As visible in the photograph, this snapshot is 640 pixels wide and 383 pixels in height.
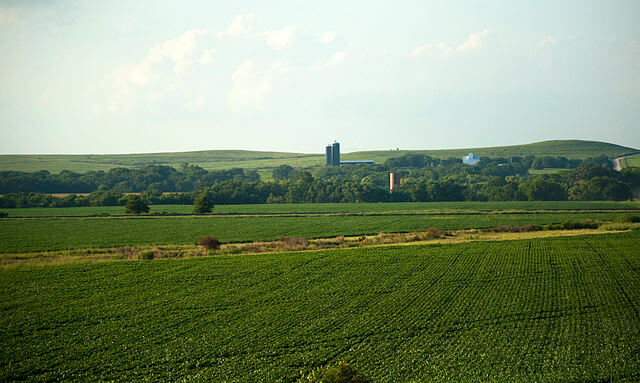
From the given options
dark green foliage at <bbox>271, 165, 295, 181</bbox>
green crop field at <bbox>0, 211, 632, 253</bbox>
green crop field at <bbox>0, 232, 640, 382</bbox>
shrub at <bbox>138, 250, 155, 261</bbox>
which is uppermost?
dark green foliage at <bbox>271, 165, 295, 181</bbox>

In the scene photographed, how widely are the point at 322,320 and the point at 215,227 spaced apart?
4998cm

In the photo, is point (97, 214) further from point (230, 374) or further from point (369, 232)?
point (230, 374)

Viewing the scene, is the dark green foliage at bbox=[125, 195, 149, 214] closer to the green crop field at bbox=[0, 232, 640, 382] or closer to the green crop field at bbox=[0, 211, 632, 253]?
the green crop field at bbox=[0, 211, 632, 253]

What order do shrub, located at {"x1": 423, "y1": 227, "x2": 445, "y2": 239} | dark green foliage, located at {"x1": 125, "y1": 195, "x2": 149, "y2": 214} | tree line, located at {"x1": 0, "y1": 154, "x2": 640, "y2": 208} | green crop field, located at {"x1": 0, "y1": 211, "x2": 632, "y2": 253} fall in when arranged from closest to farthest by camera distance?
1. green crop field, located at {"x1": 0, "y1": 211, "x2": 632, "y2": 253}
2. shrub, located at {"x1": 423, "y1": 227, "x2": 445, "y2": 239}
3. dark green foliage, located at {"x1": 125, "y1": 195, "x2": 149, "y2": 214}
4. tree line, located at {"x1": 0, "y1": 154, "x2": 640, "y2": 208}

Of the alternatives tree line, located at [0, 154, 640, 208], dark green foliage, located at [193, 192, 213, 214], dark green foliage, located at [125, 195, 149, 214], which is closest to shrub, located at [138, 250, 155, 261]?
dark green foliage, located at [193, 192, 213, 214]

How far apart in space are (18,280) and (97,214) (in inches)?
2478

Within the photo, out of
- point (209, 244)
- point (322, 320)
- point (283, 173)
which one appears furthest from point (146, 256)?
point (283, 173)

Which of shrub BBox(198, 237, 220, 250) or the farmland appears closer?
shrub BBox(198, 237, 220, 250)

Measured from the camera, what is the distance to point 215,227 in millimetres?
73250

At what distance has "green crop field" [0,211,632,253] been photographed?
57.8 metres

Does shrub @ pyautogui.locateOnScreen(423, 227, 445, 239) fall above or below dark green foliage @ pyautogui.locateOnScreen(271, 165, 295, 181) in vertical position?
below

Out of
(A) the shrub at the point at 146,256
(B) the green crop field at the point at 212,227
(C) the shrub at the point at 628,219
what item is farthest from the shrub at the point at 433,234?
(A) the shrub at the point at 146,256

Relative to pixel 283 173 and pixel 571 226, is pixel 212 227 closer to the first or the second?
pixel 571 226

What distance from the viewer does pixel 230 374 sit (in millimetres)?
19141
